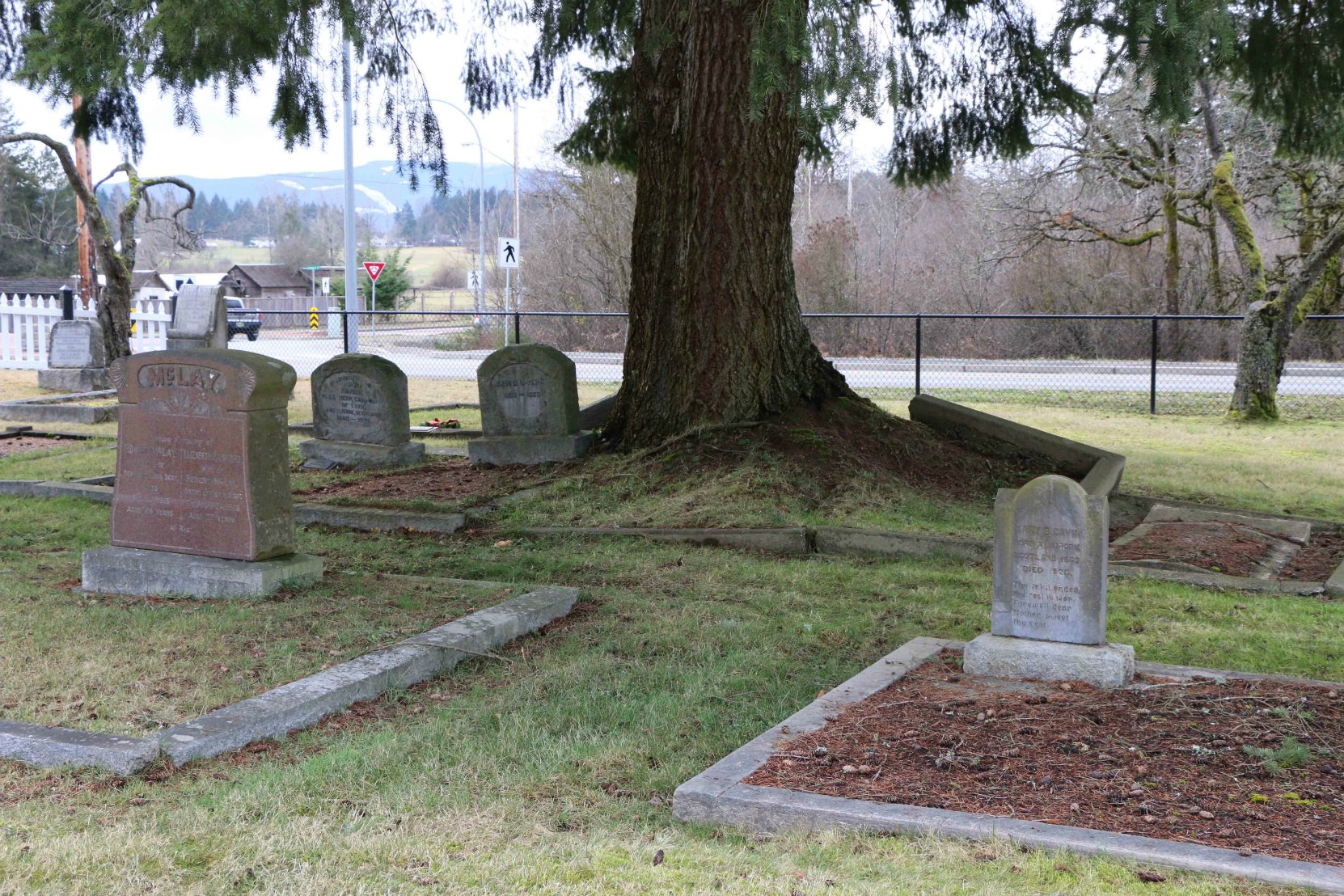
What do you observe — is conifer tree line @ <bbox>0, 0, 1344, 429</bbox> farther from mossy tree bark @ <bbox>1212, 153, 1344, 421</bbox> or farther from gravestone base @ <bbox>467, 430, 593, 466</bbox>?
mossy tree bark @ <bbox>1212, 153, 1344, 421</bbox>

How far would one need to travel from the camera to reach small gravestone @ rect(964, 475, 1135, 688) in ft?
17.6

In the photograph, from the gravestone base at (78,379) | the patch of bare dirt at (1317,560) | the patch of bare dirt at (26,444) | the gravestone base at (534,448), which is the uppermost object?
the gravestone base at (78,379)

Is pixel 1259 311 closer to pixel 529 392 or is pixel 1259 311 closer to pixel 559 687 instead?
pixel 529 392

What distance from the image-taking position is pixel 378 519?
9547 mm

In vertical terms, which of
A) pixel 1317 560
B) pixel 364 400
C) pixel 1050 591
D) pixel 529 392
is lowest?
pixel 1317 560

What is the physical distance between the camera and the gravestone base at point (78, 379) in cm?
1897

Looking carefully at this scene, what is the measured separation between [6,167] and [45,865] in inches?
1908

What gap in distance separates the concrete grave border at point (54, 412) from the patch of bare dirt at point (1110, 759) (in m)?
13.6

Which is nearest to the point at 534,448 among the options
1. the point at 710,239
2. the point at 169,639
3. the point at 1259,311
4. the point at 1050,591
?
the point at 710,239

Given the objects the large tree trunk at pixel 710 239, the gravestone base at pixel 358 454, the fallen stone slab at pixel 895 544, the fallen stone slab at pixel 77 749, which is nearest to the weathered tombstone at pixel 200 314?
the gravestone base at pixel 358 454

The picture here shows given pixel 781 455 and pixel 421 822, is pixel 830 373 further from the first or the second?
pixel 421 822

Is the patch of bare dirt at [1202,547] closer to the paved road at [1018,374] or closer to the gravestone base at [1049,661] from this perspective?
the gravestone base at [1049,661]

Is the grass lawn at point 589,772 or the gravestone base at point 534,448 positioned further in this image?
the gravestone base at point 534,448

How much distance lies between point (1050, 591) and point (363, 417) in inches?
333
